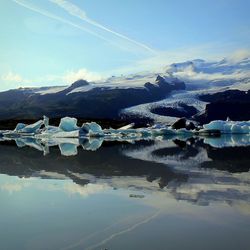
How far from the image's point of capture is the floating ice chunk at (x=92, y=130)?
47500 millimetres

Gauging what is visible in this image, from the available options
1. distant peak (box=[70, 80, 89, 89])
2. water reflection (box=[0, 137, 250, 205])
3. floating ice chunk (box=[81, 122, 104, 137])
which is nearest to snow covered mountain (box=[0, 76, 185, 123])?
distant peak (box=[70, 80, 89, 89])

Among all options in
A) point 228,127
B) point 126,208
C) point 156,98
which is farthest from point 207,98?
point 126,208

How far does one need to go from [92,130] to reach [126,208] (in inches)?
1550

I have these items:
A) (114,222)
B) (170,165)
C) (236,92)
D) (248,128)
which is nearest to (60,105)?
(236,92)

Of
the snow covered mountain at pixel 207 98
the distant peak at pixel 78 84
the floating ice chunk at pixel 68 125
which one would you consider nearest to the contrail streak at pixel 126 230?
the floating ice chunk at pixel 68 125

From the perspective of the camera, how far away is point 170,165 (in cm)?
1683

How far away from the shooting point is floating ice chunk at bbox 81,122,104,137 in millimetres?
47500

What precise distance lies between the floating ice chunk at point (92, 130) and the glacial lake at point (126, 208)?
31.4 meters

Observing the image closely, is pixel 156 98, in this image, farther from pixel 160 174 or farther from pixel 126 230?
pixel 126 230

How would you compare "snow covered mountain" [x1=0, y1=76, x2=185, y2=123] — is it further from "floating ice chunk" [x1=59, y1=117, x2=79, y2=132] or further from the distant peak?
"floating ice chunk" [x1=59, y1=117, x2=79, y2=132]

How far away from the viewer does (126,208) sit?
8.83 metres

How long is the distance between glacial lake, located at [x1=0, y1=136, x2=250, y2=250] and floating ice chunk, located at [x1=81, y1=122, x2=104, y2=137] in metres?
31.4

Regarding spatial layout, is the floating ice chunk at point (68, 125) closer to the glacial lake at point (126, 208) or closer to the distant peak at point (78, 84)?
the glacial lake at point (126, 208)

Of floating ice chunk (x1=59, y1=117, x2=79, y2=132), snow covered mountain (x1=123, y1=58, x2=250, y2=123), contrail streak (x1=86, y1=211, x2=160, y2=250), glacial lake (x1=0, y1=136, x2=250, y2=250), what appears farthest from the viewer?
snow covered mountain (x1=123, y1=58, x2=250, y2=123)
